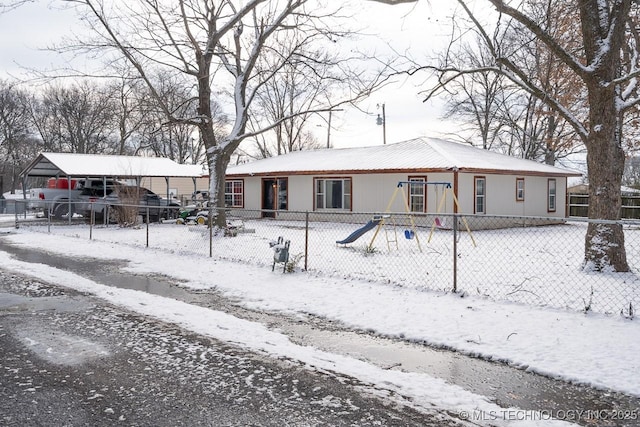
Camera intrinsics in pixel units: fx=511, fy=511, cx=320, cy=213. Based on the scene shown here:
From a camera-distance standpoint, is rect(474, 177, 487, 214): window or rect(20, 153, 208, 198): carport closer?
rect(474, 177, 487, 214): window

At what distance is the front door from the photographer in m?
27.3

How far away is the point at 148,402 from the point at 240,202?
2595 cm

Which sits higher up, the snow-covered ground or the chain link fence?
the chain link fence

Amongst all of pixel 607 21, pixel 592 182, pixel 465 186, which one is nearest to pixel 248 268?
pixel 592 182

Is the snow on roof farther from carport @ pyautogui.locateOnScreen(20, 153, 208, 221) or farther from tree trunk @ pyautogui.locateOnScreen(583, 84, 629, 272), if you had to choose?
tree trunk @ pyautogui.locateOnScreen(583, 84, 629, 272)

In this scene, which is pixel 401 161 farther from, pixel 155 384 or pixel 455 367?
→ pixel 155 384

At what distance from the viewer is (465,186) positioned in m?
21.1

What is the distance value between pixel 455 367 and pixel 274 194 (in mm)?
23491

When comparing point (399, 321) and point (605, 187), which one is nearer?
point (399, 321)

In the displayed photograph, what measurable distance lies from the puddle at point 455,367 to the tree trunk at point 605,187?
6077 millimetres

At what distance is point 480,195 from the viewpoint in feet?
72.3

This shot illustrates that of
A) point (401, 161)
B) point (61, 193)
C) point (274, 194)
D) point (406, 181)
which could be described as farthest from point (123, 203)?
point (401, 161)

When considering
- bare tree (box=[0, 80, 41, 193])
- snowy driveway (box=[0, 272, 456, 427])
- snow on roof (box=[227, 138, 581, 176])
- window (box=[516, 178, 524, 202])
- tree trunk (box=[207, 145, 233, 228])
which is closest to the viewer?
snowy driveway (box=[0, 272, 456, 427])

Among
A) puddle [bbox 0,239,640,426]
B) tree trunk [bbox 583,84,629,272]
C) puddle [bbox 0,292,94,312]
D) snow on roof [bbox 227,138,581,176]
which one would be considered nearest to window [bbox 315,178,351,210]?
snow on roof [bbox 227,138,581,176]
